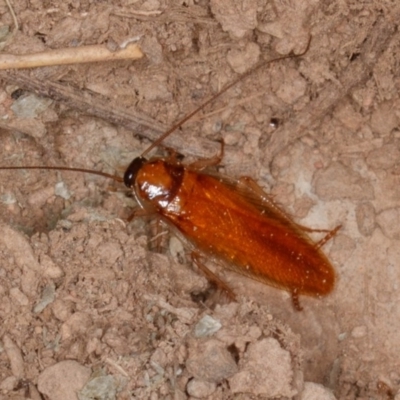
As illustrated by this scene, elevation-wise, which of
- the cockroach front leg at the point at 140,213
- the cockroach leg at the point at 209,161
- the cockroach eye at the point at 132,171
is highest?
the cockroach leg at the point at 209,161

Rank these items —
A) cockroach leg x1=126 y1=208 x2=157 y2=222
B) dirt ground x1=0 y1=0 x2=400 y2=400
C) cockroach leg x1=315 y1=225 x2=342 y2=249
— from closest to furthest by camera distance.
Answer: dirt ground x1=0 y1=0 x2=400 y2=400 < cockroach leg x1=126 y1=208 x2=157 y2=222 < cockroach leg x1=315 y1=225 x2=342 y2=249

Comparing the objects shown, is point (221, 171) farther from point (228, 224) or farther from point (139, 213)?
point (139, 213)

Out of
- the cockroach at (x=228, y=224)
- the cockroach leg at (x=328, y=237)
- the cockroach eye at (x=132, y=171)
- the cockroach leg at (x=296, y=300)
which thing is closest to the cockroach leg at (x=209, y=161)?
the cockroach at (x=228, y=224)

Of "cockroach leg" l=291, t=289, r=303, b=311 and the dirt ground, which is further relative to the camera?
"cockroach leg" l=291, t=289, r=303, b=311

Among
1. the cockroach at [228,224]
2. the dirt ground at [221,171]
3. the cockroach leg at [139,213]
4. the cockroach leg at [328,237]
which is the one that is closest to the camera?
the dirt ground at [221,171]

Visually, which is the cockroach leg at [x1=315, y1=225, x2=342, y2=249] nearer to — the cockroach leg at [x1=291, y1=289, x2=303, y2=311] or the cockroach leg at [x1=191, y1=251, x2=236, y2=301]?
the cockroach leg at [x1=291, y1=289, x2=303, y2=311]

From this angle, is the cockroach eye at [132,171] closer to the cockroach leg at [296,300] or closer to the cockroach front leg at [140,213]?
the cockroach front leg at [140,213]

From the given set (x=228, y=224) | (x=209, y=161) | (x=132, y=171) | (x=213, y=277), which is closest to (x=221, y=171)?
(x=209, y=161)

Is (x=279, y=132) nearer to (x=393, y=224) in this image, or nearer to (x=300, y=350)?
(x=393, y=224)

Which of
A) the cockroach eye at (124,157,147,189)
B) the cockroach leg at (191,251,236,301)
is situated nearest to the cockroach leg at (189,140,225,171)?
the cockroach eye at (124,157,147,189)
